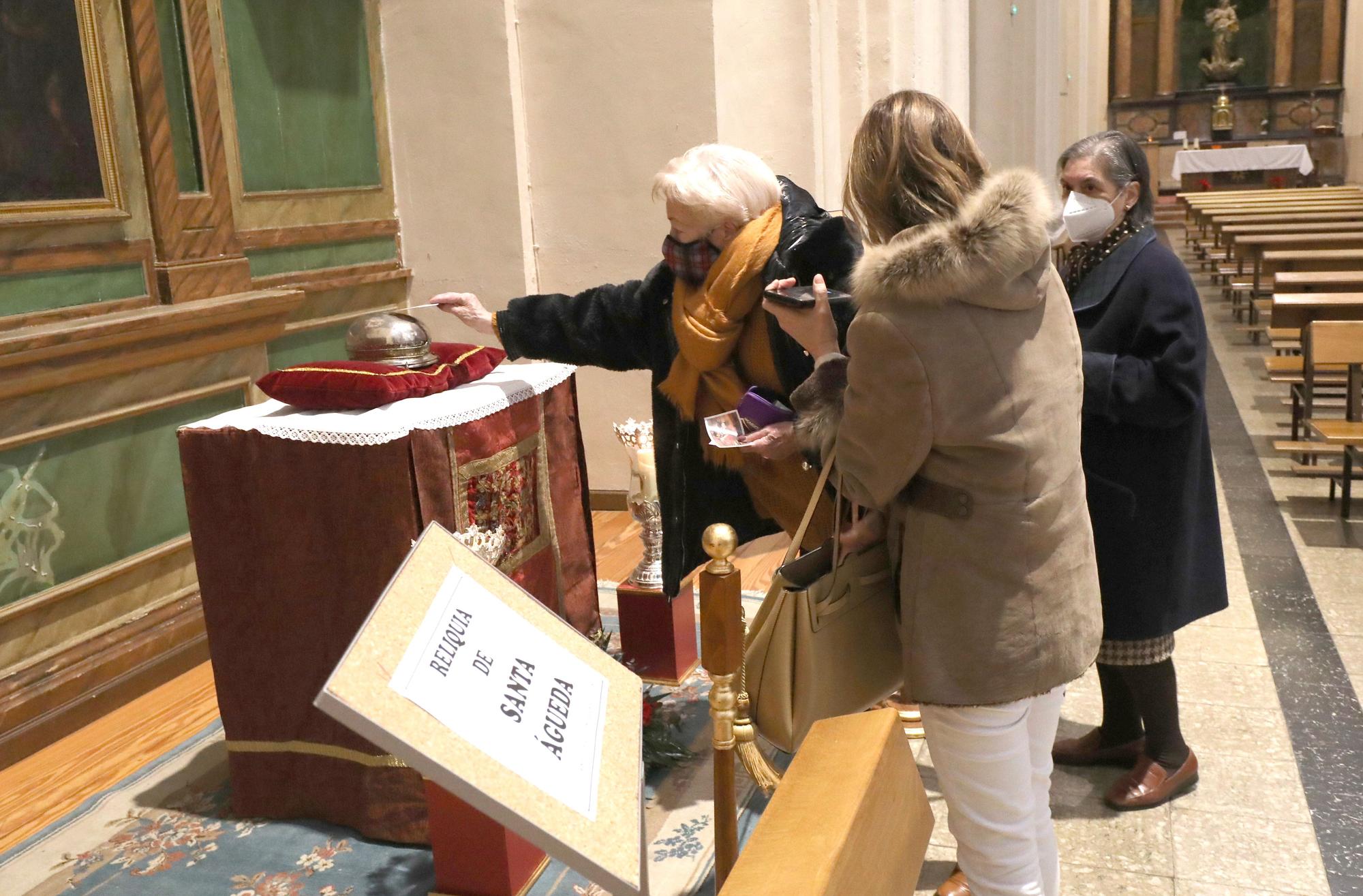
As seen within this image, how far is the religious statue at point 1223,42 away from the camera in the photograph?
21.6 metres

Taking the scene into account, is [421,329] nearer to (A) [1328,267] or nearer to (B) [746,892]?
(B) [746,892]

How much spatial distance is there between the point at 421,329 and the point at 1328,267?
6.92 m

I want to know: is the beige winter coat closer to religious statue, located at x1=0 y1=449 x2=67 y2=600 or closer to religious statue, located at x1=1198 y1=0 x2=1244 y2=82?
religious statue, located at x1=0 y1=449 x2=67 y2=600

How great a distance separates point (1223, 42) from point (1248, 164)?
3.46 metres

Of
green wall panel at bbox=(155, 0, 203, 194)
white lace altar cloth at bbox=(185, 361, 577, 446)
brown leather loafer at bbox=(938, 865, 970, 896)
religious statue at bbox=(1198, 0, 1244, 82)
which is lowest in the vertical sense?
brown leather loafer at bbox=(938, 865, 970, 896)

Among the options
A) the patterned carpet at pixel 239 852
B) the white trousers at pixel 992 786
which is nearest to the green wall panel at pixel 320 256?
the patterned carpet at pixel 239 852

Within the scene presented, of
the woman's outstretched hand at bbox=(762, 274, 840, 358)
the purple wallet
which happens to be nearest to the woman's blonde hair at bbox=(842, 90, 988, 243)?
the woman's outstretched hand at bbox=(762, 274, 840, 358)

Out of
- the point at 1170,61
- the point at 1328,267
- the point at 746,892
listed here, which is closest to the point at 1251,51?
the point at 1170,61

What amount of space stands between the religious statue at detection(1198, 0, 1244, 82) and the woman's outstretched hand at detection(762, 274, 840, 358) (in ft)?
74.2

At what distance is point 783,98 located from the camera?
560 centimetres

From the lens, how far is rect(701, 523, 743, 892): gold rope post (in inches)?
72.4

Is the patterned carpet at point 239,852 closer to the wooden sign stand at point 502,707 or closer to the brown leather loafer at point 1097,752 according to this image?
the brown leather loafer at point 1097,752

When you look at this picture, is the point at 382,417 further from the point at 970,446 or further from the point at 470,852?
the point at 970,446

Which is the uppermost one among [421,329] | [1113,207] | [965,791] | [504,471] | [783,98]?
[783,98]
